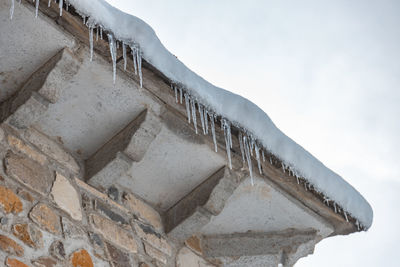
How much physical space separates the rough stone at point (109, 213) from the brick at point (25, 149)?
329 mm

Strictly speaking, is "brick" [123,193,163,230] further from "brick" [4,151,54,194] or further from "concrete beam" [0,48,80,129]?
"concrete beam" [0,48,80,129]

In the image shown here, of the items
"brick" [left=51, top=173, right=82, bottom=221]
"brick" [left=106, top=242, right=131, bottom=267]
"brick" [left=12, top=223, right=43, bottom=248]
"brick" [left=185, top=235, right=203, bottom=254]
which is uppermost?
"brick" [left=185, top=235, right=203, bottom=254]

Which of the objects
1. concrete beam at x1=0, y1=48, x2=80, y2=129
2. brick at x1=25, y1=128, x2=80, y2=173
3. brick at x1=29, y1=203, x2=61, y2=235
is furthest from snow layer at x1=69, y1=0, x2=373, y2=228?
brick at x1=29, y1=203, x2=61, y2=235

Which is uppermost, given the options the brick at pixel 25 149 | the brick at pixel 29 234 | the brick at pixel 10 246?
the brick at pixel 25 149

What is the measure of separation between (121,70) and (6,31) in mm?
500

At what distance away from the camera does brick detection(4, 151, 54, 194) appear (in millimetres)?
3438

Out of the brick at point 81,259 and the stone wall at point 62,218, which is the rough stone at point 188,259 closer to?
the stone wall at point 62,218

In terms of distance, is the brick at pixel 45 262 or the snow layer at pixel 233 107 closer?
the brick at pixel 45 262

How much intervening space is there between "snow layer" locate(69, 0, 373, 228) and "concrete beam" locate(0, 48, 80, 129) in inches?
9.1

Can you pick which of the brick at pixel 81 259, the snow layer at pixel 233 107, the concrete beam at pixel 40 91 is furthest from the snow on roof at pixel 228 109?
the brick at pixel 81 259

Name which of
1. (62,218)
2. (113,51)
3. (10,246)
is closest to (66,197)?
(62,218)

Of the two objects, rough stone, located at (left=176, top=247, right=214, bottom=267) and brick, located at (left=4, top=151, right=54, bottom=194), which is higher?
rough stone, located at (left=176, top=247, right=214, bottom=267)

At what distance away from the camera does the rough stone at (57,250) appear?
3.37m

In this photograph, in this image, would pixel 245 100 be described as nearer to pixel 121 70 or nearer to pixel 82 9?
pixel 121 70
